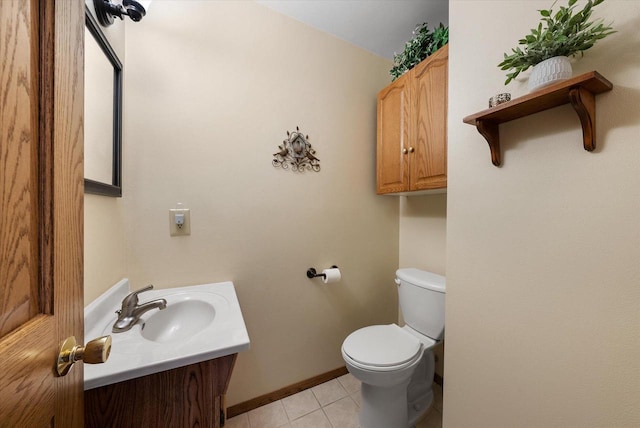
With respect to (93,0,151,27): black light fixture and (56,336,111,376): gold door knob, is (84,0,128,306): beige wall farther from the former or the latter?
(56,336,111,376): gold door knob

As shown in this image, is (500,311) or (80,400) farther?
(500,311)

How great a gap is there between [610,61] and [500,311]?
0.83 metres

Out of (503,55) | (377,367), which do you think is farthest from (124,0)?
(377,367)

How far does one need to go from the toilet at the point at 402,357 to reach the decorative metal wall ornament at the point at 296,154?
95 centimetres

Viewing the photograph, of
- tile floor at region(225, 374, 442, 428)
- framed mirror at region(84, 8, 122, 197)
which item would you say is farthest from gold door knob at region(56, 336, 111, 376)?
tile floor at region(225, 374, 442, 428)

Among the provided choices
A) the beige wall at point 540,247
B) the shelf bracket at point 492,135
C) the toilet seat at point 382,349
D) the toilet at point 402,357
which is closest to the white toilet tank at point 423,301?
the toilet at point 402,357

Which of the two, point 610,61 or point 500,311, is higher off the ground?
point 610,61

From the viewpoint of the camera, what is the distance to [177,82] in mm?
1212

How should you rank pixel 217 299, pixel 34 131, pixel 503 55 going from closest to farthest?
pixel 34 131
pixel 503 55
pixel 217 299

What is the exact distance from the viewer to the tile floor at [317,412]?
1.32m

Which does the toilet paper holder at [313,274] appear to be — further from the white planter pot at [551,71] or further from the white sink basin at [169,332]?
the white planter pot at [551,71]

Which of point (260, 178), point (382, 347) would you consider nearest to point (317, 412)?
point (382, 347)

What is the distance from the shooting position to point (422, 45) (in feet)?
4.50

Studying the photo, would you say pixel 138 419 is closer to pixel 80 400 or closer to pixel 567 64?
pixel 80 400
